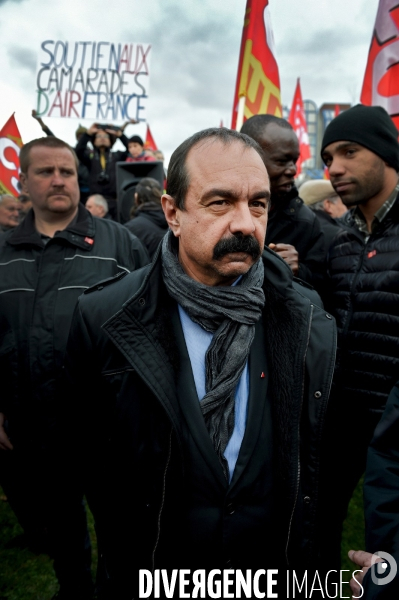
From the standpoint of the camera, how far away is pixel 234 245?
1511 millimetres

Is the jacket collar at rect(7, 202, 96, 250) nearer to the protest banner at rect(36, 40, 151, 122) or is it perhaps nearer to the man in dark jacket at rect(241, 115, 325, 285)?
the man in dark jacket at rect(241, 115, 325, 285)

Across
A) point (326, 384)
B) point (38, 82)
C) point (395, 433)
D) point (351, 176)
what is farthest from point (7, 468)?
point (38, 82)

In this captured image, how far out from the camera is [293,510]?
60.5 inches

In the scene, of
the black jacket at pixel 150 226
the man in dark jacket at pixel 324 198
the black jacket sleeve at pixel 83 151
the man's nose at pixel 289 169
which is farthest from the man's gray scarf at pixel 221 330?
the black jacket sleeve at pixel 83 151

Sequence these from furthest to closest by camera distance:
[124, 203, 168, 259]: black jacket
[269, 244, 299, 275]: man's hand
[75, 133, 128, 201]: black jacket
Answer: [75, 133, 128, 201]: black jacket → [124, 203, 168, 259]: black jacket → [269, 244, 299, 275]: man's hand

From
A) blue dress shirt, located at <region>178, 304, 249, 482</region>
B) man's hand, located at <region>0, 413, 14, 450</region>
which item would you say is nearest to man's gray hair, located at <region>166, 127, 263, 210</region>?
blue dress shirt, located at <region>178, 304, 249, 482</region>

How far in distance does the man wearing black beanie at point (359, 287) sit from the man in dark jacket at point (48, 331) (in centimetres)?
119

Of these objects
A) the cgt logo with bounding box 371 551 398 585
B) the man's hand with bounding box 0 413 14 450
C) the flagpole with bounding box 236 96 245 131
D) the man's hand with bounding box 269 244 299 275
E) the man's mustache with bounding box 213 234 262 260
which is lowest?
the man's hand with bounding box 0 413 14 450

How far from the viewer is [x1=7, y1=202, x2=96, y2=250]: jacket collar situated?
2.50m

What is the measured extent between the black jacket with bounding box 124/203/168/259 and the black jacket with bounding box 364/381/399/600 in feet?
8.93

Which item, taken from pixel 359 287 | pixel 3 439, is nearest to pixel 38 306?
pixel 3 439

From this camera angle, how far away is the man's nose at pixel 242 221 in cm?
149

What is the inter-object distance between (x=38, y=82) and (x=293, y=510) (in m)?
6.76

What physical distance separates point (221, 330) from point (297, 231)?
54.1 inches
